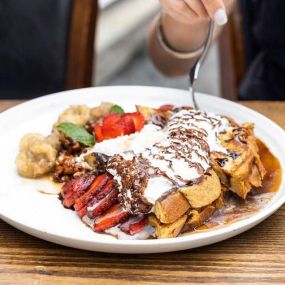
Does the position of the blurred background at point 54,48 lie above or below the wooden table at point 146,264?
below

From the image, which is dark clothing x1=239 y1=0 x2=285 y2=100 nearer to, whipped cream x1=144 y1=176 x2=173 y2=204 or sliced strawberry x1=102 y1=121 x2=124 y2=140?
sliced strawberry x1=102 y1=121 x2=124 y2=140

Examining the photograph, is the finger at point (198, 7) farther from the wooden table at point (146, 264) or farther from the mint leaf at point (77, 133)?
the wooden table at point (146, 264)

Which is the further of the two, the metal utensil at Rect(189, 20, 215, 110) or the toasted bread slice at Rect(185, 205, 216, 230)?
the metal utensil at Rect(189, 20, 215, 110)

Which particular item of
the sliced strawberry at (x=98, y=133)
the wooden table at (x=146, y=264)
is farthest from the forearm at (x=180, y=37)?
the wooden table at (x=146, y=264)

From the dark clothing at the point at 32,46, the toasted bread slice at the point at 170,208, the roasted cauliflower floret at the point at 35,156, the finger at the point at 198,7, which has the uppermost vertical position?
the finger at the point at 198,7

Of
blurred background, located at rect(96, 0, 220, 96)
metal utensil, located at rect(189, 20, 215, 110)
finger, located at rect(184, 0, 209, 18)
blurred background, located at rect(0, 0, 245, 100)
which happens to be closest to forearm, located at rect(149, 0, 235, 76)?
blurred background, located at rect(0, 0, 245, 100)

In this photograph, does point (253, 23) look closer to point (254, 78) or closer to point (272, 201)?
point (254, 78)
